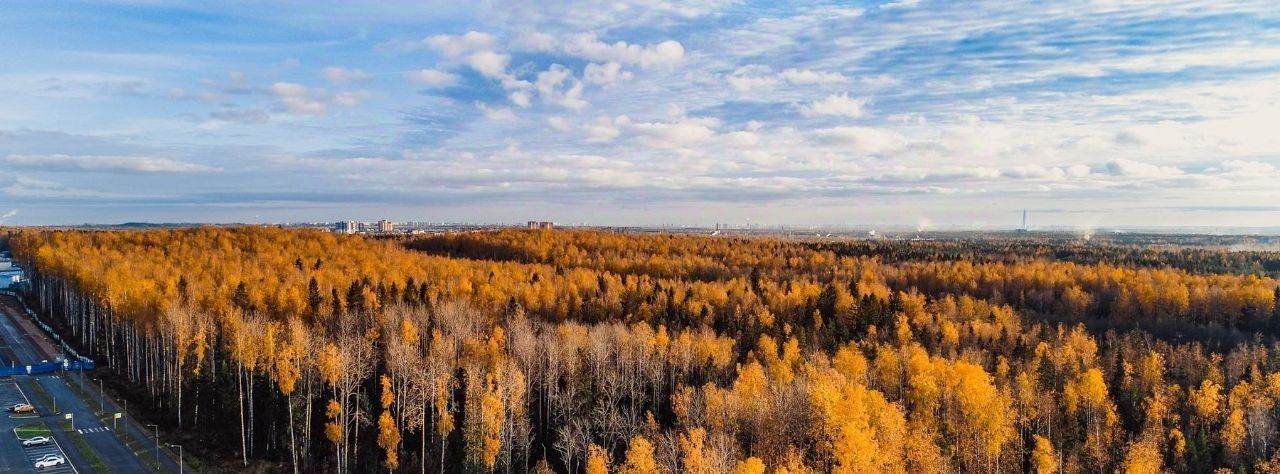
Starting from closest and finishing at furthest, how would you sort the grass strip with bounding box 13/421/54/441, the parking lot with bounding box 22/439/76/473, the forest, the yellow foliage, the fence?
the yellow foliage < the forest < the parking lot with bounding box 22/439/76/473 < the grass strip with bounding box 13/421/54/441 < the fence

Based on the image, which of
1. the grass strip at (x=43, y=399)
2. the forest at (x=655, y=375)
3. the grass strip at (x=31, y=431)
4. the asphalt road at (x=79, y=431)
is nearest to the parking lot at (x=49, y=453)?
the asphalt road at (x=79, y=431)

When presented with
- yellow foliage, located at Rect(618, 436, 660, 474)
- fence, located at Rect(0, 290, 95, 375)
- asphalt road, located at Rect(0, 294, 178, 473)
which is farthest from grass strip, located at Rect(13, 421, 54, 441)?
yellow foliage, located at Rect(618, 436, 660, 474)

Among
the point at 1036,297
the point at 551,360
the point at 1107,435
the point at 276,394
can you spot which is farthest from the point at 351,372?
the point at 1036,297

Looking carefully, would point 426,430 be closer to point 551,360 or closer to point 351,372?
point 351,372

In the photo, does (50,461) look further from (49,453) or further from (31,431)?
(31,431)

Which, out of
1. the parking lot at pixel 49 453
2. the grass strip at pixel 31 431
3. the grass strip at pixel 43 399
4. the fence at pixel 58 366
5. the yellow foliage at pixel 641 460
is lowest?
the parking lot at pixel 49 453

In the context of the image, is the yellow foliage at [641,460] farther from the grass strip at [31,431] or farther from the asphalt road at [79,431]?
the grass strip at [31,431]

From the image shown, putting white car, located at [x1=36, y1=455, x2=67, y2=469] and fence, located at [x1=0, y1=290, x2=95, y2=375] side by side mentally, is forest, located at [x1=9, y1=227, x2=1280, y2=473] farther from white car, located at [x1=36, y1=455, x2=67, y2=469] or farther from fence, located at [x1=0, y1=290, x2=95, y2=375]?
white car, located at [x1=36, y1=455, x2=67, y2=469]
